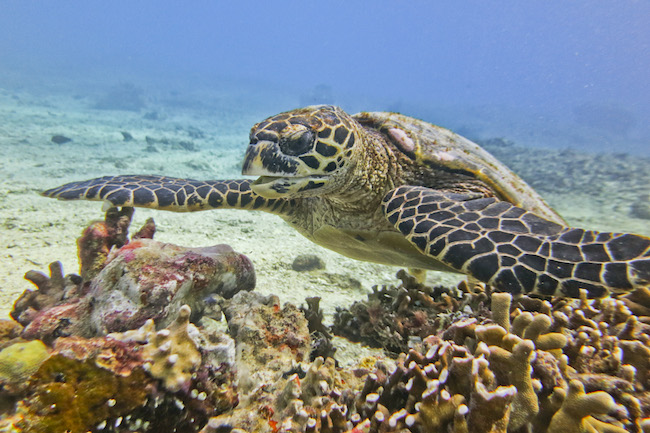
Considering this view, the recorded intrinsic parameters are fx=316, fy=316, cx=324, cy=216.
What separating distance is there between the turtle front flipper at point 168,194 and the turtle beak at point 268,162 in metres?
1.05

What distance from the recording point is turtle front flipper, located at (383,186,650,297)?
164 centimetres

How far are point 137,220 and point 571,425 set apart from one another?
225 inches

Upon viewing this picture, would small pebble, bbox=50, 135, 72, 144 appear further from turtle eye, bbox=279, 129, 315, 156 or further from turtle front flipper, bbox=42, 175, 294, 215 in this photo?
turtle eye, bbox=279, 129, 315, 156

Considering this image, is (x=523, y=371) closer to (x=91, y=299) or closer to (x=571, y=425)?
(x=571, y=425)

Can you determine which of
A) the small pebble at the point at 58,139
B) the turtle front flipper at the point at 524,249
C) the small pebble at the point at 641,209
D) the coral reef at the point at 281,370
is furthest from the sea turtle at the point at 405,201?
the small pebble at the point at 58,139

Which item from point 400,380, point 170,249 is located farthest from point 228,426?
point 170,249

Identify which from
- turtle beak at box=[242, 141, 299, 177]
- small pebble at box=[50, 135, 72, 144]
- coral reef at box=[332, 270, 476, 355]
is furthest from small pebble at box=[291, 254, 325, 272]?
small pebble at box=[50, 135, 72, 144]

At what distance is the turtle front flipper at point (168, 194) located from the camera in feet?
10.2

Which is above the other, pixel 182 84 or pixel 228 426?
pixel 182 84

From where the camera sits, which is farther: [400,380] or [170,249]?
[170,249]

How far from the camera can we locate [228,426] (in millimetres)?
1233

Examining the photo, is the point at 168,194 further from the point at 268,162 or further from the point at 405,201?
→ the point at 405,201

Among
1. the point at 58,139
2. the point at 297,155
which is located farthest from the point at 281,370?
the point at 58,139

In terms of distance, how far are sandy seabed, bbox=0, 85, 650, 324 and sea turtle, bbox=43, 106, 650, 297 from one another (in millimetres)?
725
